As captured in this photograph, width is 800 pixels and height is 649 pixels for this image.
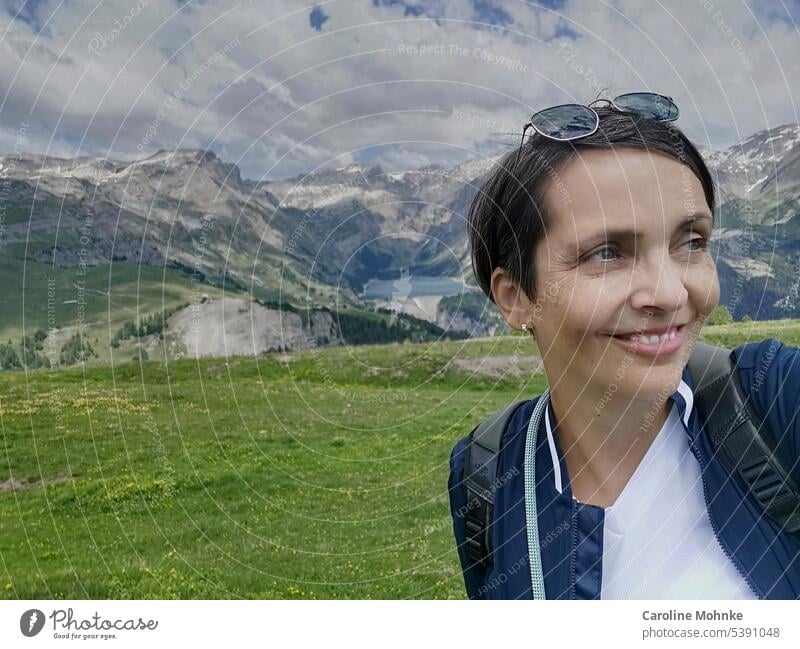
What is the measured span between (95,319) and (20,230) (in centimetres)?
41

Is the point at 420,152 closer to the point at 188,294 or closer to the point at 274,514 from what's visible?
the point at 188,294

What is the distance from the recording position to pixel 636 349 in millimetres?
1048

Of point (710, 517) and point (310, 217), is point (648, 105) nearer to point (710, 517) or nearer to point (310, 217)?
point (710, 517)

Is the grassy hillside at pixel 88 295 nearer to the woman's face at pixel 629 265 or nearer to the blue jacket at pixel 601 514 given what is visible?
the blue jacket at pixel 601 514

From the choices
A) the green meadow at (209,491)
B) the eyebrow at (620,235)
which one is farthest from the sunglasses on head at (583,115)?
the green meadow at (209,491)

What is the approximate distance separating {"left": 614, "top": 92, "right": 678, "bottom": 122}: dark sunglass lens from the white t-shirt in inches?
21.4

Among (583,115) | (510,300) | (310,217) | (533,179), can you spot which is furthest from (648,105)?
(310,217)

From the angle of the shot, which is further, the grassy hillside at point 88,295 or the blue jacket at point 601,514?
the grassy hillside at point 88,295

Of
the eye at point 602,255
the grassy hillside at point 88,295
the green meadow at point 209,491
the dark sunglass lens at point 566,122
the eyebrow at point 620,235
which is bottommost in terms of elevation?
the green meadow at point 209,491

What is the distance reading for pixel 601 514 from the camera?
1.12m

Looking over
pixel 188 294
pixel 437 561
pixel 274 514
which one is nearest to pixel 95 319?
pixel 188 294

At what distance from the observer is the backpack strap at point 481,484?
1.23 meters

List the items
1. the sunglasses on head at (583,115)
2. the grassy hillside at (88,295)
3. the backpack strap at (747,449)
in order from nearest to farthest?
the backpack strap at (747,449), the sunglasses on head at (583,115), the grassy hillside at (88,295)

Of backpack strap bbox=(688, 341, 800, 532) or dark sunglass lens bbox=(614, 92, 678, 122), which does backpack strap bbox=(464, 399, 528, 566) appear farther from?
dark sunglass lens bbox=(614, 92, 678, 122)
